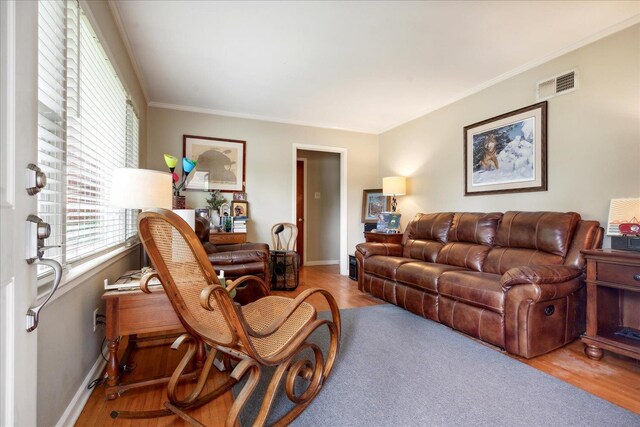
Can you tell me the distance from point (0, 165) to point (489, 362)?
102 inches

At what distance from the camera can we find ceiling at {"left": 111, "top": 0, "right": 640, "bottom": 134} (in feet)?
7.34

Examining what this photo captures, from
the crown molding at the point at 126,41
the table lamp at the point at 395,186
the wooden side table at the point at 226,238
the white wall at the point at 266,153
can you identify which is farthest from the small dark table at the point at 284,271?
the crown molding at the point at 126,41

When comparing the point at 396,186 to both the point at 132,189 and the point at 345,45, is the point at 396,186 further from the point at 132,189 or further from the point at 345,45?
the point at 132,189

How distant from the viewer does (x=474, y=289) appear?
2.35m

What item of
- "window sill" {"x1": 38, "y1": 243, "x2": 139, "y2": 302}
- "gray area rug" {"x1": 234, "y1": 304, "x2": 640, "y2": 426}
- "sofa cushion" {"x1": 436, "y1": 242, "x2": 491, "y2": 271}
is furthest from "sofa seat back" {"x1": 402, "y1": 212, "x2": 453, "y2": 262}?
"window sill" {"x1": 38, "y1": 243, "x2": 139, "y2": 302}

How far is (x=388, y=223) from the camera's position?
4.46 m

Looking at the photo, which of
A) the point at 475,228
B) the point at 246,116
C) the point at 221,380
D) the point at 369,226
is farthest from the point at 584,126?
the point at 246,116

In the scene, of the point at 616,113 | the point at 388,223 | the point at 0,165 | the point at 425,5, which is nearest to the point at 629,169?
the point at 616,113

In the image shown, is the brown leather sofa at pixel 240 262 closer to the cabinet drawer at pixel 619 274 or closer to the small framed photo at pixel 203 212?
the small framed photo at pixel 203 212

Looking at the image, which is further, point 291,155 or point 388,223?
point 291,155

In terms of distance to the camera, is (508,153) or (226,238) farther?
(226,238)

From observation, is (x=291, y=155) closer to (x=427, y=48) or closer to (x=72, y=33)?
(x=427, y=48)

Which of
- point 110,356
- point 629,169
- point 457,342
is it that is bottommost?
point 457,342

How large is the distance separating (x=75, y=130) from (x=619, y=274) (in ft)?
11.0
